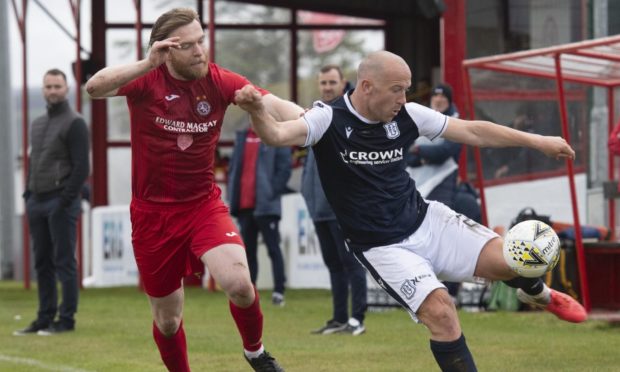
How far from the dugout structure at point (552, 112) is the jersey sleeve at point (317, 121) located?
4.87 metres

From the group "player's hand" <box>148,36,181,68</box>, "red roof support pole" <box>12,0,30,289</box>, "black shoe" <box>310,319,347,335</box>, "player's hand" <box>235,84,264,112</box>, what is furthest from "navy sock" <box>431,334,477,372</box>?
"red roof support pole" <box>12,0,30,289</box>

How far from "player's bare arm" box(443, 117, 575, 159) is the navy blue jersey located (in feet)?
0.30

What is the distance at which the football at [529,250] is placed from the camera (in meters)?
7.14

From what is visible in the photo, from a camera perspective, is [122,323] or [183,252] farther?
[122,323]

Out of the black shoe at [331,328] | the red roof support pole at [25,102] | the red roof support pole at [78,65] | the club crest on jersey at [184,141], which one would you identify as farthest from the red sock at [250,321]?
the red roof support pole at [25,102]

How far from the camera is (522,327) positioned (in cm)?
1143

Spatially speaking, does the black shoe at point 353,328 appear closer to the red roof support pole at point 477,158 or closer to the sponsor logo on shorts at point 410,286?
the red roof support pole at point 477,158

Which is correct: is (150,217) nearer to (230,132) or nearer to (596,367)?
(596,367)

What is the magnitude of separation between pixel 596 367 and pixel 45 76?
558 cm

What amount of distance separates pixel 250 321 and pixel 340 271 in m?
3.80

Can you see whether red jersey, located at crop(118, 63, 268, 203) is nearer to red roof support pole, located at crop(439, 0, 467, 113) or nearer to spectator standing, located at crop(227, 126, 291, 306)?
red roof support pole, located at crop(439, 0, 467, 113)

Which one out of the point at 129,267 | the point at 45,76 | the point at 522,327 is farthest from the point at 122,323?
the point at 129,267

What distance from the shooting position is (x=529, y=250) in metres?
7.13

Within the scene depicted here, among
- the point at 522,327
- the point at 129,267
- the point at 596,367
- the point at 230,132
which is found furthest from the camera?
the point at 230,132
